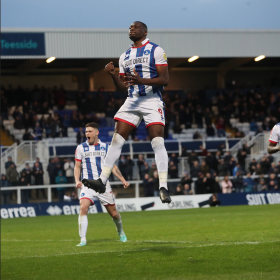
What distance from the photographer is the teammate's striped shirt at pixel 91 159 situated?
11.4 meters

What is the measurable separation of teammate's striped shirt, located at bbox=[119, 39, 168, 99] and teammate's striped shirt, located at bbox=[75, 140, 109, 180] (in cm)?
363

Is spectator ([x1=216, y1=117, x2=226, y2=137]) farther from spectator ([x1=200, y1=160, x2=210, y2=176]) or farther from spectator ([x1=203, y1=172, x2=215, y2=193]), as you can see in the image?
spectator ([x1=203, y1=172, x2=215, y2=193])

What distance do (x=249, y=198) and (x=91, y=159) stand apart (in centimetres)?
1545

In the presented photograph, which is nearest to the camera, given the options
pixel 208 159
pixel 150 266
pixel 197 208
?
pixel 150 266

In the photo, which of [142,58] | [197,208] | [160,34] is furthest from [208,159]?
[142,58]

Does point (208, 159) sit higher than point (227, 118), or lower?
lower

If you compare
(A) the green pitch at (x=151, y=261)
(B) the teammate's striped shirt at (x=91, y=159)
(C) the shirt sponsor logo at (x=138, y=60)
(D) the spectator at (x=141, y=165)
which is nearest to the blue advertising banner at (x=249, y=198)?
(D) the spectator at (x=141, y=165)

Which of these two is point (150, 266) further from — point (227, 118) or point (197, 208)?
point (227, 118)

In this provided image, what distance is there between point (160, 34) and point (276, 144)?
21772mm

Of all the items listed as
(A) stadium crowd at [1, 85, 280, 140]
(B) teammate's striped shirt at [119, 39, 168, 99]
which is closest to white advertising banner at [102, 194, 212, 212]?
(A) stadium crowd at [1, 85, 280, 140]

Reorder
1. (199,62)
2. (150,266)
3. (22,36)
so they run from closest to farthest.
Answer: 1. (150,266)
2. (22,36)
3. (199,62)

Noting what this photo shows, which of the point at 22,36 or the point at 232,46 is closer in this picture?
the point at 22,36

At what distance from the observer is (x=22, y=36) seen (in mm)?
30328

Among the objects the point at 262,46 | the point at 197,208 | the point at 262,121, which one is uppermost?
the point at 262,46
